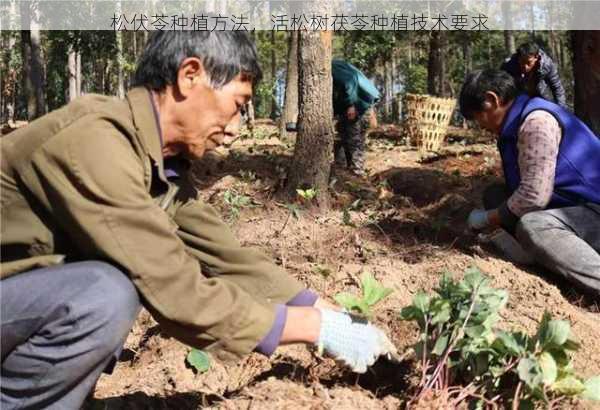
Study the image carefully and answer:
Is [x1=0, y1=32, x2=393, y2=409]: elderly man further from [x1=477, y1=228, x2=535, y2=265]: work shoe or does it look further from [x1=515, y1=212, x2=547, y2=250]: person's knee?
[x1=477, y1=228, x2=535, y2=265]: work shoe

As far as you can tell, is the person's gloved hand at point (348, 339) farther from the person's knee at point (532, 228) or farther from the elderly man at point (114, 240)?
the person's knee at point (532, 228)

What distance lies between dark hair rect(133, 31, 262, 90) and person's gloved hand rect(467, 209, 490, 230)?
81.5 inches

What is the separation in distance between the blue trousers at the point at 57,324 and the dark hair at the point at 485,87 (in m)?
2.06

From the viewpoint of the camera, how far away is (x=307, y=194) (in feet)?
13.3

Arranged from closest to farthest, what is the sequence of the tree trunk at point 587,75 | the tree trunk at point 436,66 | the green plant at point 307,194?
1. the green plant at point 307,194
2. the tree trunk at point 587,75
3. the tree trunk at point 436,66

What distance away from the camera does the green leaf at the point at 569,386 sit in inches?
74.0

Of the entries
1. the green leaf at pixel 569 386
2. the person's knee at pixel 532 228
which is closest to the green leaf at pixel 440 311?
the green leaf at pixel 569 386

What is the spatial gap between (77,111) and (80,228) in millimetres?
277

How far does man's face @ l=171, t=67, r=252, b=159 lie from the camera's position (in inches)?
64.6

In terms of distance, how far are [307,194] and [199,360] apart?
186 centimetres

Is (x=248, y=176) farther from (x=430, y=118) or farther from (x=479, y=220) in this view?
(x=430, y=118)

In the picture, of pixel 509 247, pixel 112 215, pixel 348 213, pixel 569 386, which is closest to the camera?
pixel 112 215

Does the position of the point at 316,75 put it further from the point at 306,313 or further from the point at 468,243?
the point at 306,313

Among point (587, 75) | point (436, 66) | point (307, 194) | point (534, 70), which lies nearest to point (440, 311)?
point (307, 194)
